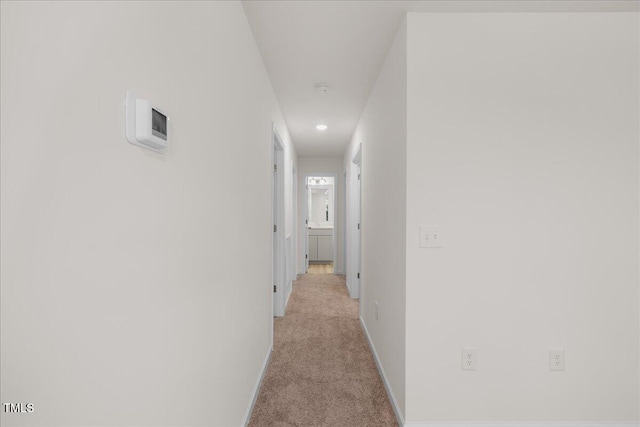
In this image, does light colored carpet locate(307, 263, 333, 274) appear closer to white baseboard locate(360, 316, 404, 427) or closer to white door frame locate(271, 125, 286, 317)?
white door frame locate(271, 125, 286, 317)

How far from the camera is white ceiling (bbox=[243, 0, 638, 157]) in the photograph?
1762 millimetres

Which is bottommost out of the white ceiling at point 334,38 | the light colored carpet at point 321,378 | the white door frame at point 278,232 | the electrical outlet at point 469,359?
→ the light colored carpet at point 321,378

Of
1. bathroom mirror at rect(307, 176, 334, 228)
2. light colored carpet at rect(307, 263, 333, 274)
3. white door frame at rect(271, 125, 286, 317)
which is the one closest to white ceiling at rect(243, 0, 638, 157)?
white door frame at rect(271, 125, 286, 317)

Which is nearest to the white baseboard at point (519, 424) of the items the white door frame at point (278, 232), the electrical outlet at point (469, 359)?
the electrical outlet at point (469, 359)

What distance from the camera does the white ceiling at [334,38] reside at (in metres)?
1.76

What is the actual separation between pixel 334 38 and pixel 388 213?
4.04ft

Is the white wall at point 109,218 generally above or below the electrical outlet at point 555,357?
above

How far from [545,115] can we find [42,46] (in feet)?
7.22

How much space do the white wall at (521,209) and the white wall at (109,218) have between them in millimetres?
1137

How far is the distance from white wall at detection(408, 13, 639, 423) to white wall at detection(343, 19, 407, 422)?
0.35 feet

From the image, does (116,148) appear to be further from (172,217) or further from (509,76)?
(509,76)

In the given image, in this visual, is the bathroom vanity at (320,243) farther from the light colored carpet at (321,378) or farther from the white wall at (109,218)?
the white wall at (109,218)

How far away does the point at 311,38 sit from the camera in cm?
211

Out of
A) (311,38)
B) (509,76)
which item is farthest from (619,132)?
(311,38)
